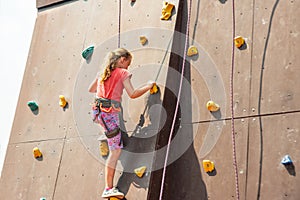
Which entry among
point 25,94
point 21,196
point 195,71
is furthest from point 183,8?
point 21,196

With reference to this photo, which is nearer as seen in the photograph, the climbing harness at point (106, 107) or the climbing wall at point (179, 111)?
the climbing wall at point (179, 111)

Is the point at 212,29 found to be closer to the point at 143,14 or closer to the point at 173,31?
the point at 173,31

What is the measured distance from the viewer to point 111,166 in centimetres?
450

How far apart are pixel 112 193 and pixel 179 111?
89cm

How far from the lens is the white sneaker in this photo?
4418mm

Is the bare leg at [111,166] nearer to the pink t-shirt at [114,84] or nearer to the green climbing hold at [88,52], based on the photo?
the pink t-shirt at [114,84]

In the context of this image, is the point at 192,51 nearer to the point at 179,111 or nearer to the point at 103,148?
the point at 179,111

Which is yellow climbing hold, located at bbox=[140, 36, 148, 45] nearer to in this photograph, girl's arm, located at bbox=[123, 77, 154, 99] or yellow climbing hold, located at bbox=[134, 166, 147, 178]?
girl's arm, located at bbox=[123, 77, 154, 99]

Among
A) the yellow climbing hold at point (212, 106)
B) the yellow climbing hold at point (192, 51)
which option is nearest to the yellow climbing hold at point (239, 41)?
the yellow climbing hold at point (192, 51)

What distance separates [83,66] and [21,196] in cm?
136

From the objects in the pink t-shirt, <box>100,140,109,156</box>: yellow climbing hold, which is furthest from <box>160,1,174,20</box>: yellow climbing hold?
<box>100,140,109,156</box>: yellow climbing hold

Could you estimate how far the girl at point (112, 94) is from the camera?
4473mm

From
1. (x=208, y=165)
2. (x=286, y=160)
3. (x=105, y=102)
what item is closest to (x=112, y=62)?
(x=105, y=102)

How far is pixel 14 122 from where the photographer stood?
5.70 meters
